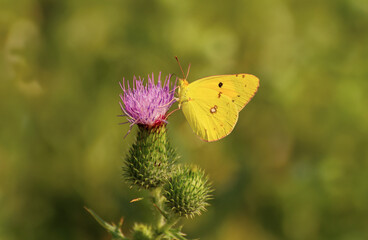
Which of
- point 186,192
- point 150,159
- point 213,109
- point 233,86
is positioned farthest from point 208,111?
point 186,192

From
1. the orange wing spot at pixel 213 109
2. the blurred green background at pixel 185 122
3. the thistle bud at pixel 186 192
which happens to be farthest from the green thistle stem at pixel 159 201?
the blurred green background at pixel 185 122

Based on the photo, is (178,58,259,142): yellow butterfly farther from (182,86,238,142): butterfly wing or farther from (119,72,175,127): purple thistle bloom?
(119,72,175,127): purple thistle bloom

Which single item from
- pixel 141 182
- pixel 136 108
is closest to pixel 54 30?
pixel 136 108

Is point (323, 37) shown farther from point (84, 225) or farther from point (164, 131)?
point (84, 225)

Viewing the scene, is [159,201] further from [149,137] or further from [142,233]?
[149,137]

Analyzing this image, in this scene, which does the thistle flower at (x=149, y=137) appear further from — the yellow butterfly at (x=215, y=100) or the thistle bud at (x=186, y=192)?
the yellow butterfly at (x=215, y=100)

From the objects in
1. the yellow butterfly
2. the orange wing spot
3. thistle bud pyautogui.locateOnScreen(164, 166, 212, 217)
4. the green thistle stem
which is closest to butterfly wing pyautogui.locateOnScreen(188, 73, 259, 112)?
the yellow butterfly
